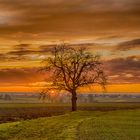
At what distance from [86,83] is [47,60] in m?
9.31

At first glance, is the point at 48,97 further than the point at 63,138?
Yes

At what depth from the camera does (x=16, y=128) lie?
54.5 m

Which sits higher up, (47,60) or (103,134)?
(47,60)

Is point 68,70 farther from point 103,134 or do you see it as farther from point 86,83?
point 103,134

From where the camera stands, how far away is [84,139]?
36.6 meters

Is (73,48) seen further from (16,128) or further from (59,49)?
(16,128)

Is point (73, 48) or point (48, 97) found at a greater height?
point (73, 48)

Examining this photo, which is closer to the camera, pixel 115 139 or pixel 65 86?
pixel 115 139

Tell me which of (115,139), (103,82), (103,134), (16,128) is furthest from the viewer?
(103,82)

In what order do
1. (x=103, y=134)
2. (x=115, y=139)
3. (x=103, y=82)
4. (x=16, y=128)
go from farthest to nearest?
(x=103, y=82)
(x=16, y=128)
(x=103, y=134)
(x=115, y=139)

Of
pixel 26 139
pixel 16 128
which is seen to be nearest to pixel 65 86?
pixel 16 128

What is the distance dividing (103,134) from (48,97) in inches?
2034

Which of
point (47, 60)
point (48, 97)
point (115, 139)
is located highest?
point (47, 60)

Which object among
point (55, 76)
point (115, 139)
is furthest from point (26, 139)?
point (55, 76)
